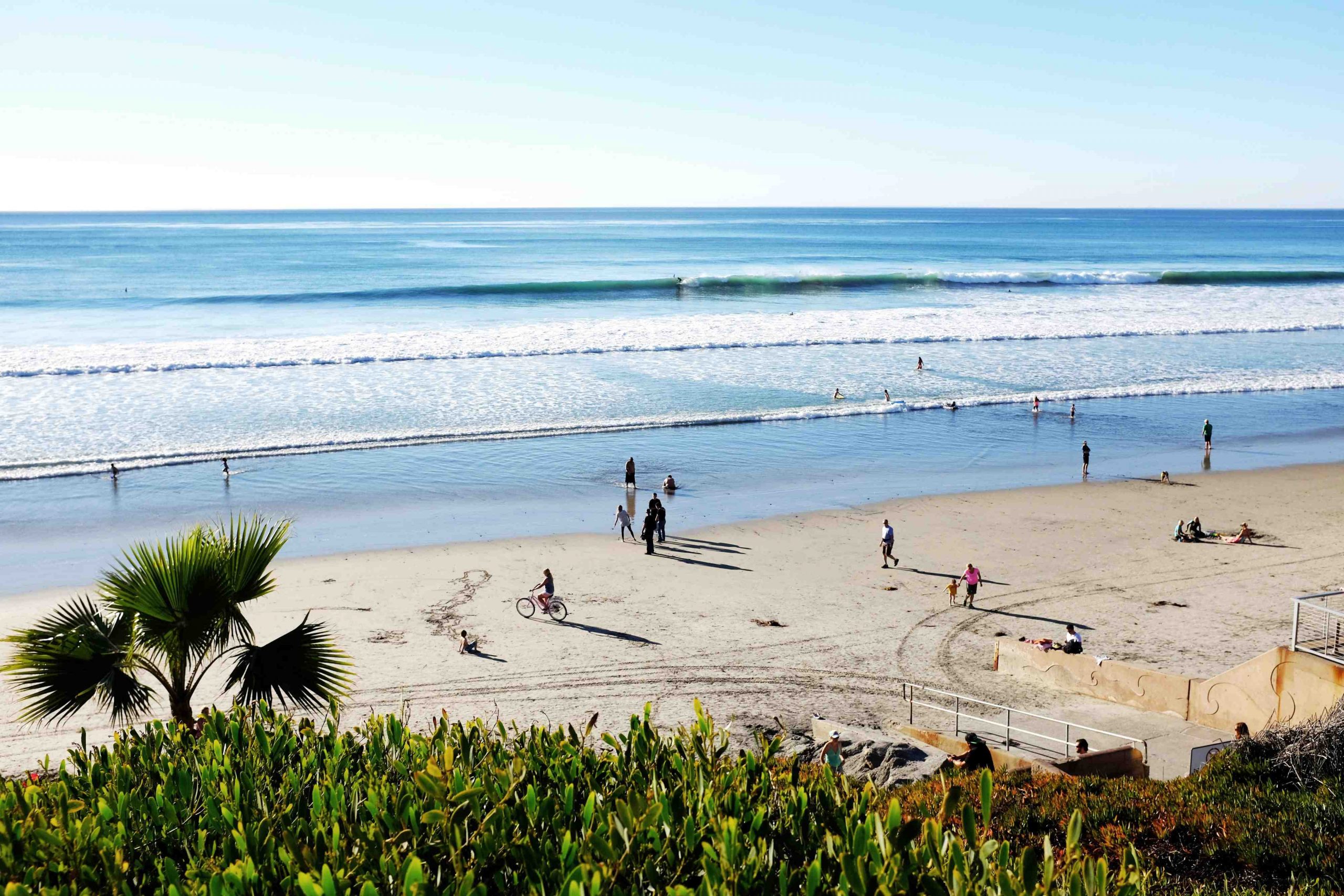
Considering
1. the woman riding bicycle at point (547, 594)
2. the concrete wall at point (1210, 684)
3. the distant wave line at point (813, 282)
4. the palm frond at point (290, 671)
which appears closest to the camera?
the palm frond at point (290, 671)

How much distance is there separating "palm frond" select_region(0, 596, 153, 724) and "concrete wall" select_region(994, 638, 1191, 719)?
11.2 metres

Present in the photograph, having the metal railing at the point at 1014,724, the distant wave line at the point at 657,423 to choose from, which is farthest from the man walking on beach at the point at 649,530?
the distant wave line at the point at 657,423

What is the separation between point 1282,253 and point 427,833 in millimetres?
120079

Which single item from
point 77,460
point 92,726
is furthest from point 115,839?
point 77,460

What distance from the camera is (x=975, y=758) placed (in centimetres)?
1017

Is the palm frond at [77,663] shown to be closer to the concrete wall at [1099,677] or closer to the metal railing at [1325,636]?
the metal railing at [1325,636]

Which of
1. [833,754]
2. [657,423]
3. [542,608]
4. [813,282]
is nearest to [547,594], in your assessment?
[542,608]

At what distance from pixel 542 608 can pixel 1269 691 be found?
33.6ft

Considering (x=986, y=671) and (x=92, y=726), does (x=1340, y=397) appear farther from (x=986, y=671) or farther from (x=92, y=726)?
(x=92, y=726)

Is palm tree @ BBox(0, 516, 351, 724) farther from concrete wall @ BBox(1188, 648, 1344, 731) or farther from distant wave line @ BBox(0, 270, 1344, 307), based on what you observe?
distant wave line @ BBox(0, 270, 1344, 307)

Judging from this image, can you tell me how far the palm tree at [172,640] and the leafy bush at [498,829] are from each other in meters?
2.29

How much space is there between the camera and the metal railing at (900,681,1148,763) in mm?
11586

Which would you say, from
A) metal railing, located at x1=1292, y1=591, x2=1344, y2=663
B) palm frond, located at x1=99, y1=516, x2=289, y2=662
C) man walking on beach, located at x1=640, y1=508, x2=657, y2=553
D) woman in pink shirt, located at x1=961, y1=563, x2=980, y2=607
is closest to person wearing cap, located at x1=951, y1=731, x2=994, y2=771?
metal railing, located at x1=1292, y1=591, x2=1344, y2=663

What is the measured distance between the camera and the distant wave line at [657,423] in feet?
88.9
